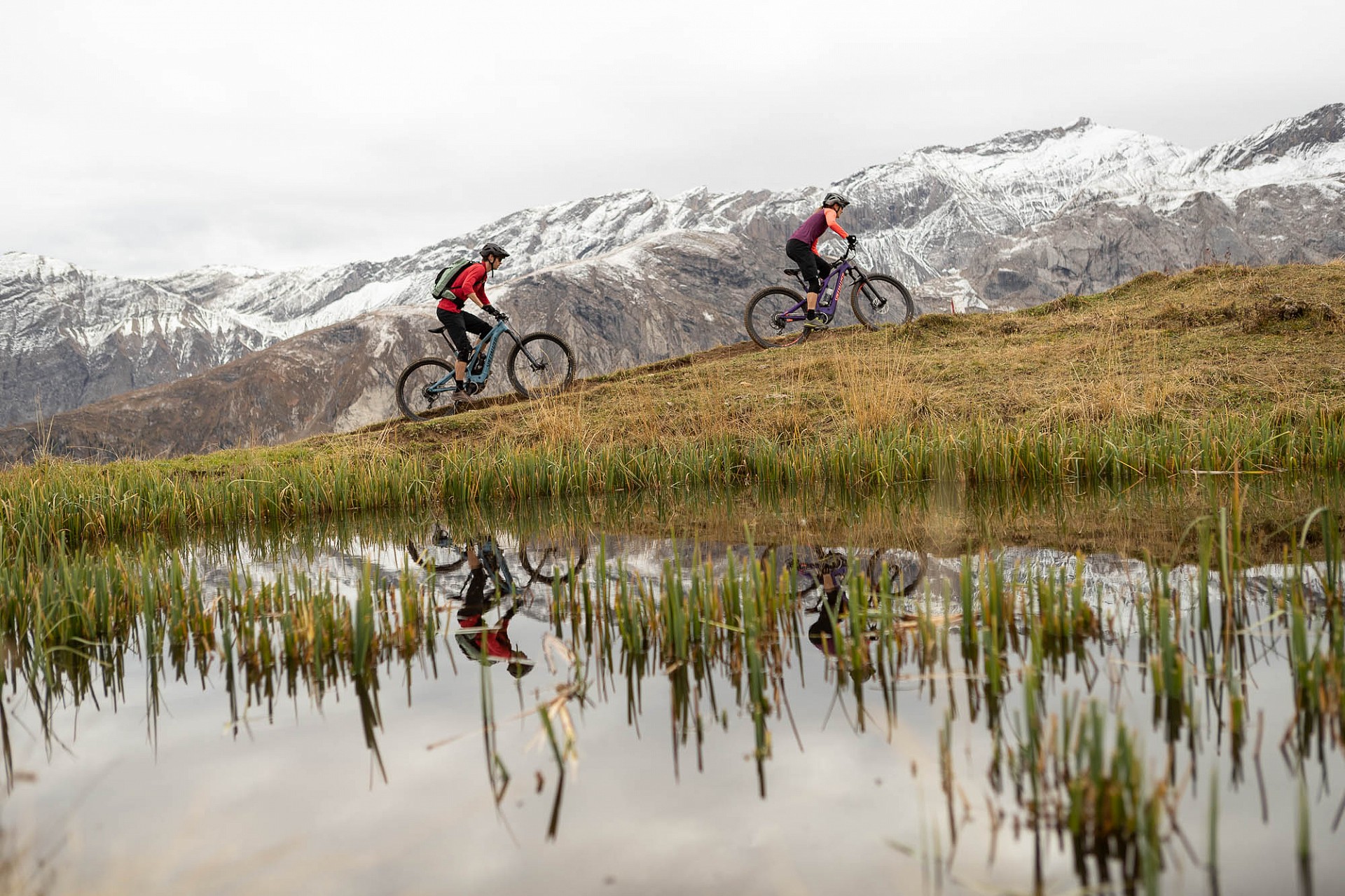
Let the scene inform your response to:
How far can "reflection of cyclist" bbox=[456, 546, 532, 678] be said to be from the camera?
3367mm

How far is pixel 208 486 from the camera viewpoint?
9.17 m

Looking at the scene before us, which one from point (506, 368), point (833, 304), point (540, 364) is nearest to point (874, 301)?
point (833, 304)

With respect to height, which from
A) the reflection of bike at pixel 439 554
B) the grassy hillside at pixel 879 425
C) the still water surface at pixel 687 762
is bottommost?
the still water surface at pixel 687 762

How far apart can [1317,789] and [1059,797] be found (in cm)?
62

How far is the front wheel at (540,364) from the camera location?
14.6m

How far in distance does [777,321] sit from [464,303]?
18.4 ft

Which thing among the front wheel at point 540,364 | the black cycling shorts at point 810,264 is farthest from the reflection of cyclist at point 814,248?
the front wheel at point 540,364

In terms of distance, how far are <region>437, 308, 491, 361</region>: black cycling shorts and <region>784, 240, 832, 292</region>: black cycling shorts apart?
18.0 feet

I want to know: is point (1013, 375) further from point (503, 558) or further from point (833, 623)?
point (833, 623)

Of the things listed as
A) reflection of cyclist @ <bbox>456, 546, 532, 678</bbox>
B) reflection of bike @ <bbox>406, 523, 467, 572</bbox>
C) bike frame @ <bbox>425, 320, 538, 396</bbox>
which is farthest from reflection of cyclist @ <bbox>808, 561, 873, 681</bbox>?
bike frame @ <bbox>425, 320, 538, 396</bbox>

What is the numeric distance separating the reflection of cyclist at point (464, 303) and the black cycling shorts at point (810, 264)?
16.4ft

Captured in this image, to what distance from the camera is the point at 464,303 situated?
1453cm

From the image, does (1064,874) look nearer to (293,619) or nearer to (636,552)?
(293,619)

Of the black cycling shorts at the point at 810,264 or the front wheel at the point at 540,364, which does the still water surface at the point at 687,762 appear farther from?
the black cycling shorts at the point at 810,264
